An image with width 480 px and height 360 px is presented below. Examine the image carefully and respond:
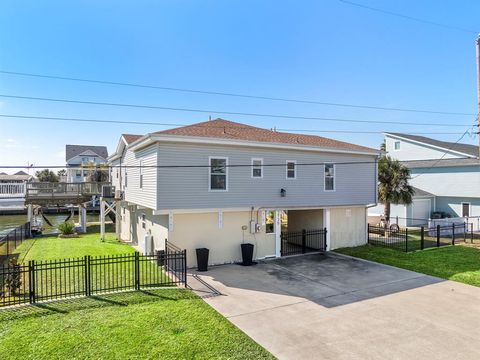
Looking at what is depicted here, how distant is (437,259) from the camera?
14930 millimetres

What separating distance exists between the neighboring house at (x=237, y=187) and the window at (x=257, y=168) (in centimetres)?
5

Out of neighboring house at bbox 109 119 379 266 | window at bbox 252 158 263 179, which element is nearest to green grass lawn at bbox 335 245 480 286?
neighboring house at bbox 109 119 379 266

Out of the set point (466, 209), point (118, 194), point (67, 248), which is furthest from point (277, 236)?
point (466, 209)

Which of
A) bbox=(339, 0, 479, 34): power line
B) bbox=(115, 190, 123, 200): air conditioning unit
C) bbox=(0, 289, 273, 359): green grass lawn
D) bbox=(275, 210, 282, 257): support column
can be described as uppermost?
bbox=(339, 0, 479, 34): power line

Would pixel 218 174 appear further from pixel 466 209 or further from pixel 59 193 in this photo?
pixel 466 209

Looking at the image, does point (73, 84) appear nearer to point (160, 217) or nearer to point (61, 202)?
point (160, 217)

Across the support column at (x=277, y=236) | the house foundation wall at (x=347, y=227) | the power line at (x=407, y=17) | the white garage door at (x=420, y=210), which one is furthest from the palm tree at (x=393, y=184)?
the support column at (x=277, y=236)

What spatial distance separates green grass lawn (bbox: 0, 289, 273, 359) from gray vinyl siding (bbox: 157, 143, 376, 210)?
15.7 ft

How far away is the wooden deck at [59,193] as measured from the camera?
23.2 meters

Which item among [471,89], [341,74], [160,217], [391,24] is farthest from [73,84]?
[471,89]

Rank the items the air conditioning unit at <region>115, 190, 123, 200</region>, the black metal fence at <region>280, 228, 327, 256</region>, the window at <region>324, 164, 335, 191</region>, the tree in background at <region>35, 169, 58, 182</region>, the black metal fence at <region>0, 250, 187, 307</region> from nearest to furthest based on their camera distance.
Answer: the black metal fence at <region>0, 250, 187, 307</region>
the black metal fence at <region>280, 228, 327, 256</region>
the window at <region>324, 164, 335, 191</region>
the air conditioning unit at <region>115, 190, 123, 200</region>
the tree in background at <region>35, 169, 58, 182</region>

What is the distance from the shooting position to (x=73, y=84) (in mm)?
15531

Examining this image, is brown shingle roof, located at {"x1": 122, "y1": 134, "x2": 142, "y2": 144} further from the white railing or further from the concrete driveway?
the white railing

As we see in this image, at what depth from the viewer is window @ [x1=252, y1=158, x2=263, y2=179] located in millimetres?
14758
